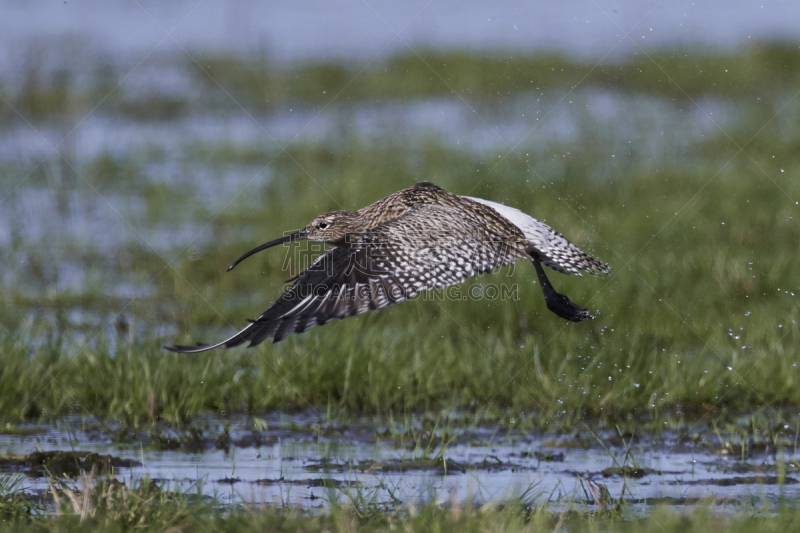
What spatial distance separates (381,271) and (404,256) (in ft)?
0.55

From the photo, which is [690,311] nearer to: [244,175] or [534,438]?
[534,438]

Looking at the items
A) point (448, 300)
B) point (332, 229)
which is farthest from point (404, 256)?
point (448, 300)

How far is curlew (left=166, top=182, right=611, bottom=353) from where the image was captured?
4.58 meters

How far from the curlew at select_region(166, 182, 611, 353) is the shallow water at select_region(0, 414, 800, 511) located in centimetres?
60

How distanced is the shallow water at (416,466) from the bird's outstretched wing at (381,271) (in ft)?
1.87

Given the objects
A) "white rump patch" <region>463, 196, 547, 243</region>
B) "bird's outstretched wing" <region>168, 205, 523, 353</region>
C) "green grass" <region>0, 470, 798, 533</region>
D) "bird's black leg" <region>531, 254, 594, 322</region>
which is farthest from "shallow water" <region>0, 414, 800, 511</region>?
"white rump patch" <region>463, 196, 547, 243</region>

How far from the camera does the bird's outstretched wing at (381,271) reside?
4.52 m

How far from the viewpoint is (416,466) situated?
15.0 ft

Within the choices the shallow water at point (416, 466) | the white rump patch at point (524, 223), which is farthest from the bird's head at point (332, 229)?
the shallow water at point (416, 466)

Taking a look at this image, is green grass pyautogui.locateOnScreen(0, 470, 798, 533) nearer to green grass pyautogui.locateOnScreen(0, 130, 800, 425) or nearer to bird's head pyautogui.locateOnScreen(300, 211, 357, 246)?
green grass pyautogui.locateOnScreen(0, 130, 800, 425)

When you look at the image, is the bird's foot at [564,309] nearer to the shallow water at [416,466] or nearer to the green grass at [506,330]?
the green grass at [506,330]

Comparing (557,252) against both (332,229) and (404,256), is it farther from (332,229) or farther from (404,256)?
(332,229)

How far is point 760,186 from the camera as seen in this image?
31.5 ft

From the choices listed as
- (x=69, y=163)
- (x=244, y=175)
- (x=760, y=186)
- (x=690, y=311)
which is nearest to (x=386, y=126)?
(x=244, y=175)
